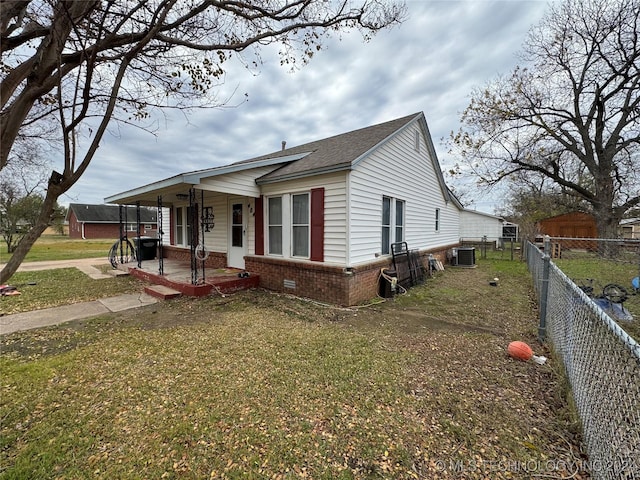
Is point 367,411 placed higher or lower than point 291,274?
lower

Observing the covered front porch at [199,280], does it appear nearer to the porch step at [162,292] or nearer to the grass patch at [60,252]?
the porch step at [162,292]

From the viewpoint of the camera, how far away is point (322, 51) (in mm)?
4930

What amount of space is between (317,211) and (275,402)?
438 cm

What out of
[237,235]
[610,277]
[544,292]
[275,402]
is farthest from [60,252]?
[610,277]

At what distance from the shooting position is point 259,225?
757 cm

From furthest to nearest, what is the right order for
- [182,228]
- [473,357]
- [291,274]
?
[182,228]
[291,274]
[473,357]

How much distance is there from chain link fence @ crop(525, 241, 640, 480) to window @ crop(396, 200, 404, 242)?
5.52 m

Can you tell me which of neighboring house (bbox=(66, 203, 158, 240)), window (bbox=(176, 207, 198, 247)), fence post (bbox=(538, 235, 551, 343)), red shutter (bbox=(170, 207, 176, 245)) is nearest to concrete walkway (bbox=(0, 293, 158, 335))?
window (bbox=(176, 207, 198, 247))

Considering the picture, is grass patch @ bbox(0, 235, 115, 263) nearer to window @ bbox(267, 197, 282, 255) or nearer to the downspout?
window @ bbox(267, 197, 282, 255)

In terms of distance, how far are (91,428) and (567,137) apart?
2317 cm

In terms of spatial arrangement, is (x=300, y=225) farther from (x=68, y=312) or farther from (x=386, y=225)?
(x=68, y=312)

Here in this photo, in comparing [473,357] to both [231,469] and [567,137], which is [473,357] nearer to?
[231,469]

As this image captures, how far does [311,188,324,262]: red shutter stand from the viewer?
20.6 feet

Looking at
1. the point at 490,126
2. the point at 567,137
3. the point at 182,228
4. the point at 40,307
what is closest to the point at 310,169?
the point at 40,307
